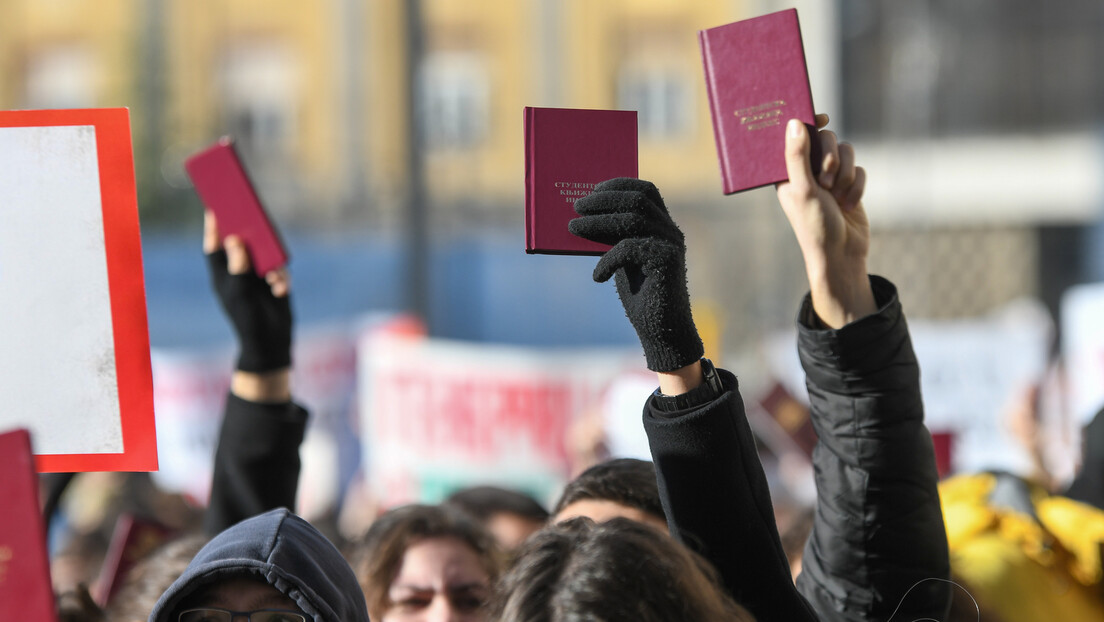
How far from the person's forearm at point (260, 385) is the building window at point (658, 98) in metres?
6.40

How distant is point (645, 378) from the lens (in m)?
4.99

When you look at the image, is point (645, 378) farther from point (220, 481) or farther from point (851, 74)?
point (851, 74)

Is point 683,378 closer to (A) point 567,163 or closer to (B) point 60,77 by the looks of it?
(A) point 567,163

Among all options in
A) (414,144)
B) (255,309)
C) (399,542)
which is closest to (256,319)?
(255,309)

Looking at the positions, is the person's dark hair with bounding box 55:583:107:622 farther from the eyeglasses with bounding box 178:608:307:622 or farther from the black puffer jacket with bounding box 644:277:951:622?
the black puffer jacket with bounding box 644:277:951:622

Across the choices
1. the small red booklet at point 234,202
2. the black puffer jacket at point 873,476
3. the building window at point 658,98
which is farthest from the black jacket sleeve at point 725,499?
the building window at point 658,98

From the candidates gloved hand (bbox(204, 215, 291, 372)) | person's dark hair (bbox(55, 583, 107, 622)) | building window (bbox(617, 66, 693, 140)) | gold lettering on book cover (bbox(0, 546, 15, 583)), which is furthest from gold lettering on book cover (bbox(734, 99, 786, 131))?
building window (bbox(617, 66, 693, 140))

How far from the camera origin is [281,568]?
1631 millimetres

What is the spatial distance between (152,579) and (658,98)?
7.94m

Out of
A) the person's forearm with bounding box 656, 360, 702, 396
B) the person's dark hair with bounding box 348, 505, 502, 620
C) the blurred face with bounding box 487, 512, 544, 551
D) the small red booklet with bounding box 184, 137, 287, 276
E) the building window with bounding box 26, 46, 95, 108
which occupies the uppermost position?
the building window with bounding box 26, 46, 95, 108

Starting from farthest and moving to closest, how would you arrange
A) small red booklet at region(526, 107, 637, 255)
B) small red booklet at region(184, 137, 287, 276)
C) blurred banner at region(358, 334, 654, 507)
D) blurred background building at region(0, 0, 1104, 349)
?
blurred background building at region(0, 0, 1104, 349) < blurred banner at region(358, 334, 654, 507) < small red booklet at region(184, 137, 287, 276) < small red booklet at region(526, 107, 637, 255)

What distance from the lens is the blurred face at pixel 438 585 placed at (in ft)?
7.54

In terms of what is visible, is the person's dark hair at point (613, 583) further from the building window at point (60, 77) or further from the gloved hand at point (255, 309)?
the building window at point (60, 77)

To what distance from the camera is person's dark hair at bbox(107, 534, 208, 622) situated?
2295 millimetres
